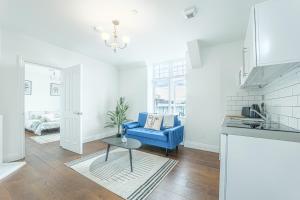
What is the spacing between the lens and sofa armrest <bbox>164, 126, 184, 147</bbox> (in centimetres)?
306

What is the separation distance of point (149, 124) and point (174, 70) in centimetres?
183

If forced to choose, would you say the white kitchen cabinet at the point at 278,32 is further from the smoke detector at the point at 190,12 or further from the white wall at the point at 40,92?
the white wall at the point at 40,92

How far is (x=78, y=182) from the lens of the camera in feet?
6.78

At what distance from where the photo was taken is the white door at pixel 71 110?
3.21 m

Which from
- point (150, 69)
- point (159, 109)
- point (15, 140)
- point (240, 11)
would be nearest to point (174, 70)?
point (150, 69)

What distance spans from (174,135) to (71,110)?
2473 mm

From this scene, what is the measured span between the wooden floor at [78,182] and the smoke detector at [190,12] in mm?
2484

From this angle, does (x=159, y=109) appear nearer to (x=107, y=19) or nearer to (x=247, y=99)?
(x=247, y=99)

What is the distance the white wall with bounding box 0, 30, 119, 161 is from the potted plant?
0.82 feet

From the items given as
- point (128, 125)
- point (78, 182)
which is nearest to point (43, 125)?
point (128, 125)

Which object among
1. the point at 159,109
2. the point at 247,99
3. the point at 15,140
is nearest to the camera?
the point at 15,140

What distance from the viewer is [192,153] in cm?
326

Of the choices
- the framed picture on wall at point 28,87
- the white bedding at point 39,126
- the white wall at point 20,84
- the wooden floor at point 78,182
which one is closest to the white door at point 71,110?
the wooden floor at point 78,182

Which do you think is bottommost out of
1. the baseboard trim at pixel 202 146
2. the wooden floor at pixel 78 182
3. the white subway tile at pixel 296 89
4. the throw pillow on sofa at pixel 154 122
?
the wooden floor at pixel 78 182
